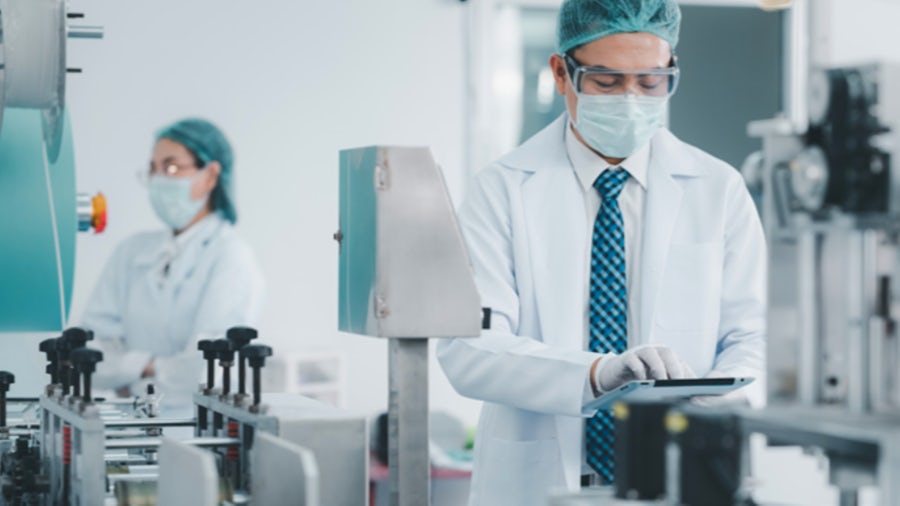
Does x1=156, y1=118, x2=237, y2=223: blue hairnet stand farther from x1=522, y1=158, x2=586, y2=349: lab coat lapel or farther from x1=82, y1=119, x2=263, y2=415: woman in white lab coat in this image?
x1=522, y1=158, x2=586, y2=349: lab coat lapel

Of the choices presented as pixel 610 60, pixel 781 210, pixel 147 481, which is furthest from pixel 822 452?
pixel 610 60

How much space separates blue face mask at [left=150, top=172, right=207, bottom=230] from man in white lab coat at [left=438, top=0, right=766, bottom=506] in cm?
208

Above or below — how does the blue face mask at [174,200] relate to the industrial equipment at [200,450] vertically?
above

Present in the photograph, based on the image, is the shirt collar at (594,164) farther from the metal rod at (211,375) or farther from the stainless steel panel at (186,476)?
the stainless steel panel at (186,476)

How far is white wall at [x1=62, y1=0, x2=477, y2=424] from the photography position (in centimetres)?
461

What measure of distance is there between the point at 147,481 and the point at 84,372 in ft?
0.50

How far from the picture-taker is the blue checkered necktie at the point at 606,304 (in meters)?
1.98

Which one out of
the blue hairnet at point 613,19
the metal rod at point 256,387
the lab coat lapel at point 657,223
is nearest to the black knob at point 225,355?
the metal rod at point 256,387

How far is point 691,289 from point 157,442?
90 cm

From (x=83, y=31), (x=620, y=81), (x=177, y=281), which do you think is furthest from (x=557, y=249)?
(x=177, y=281)

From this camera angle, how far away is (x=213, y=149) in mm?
4004

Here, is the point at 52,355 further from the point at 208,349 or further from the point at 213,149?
the point at 213,149

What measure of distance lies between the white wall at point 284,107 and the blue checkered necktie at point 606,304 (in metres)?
2.75

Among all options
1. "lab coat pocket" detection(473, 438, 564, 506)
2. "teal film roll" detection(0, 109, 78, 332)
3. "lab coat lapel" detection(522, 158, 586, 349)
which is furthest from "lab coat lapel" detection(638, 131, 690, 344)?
"teal film roll" detection(0, 109, 78, 332)
